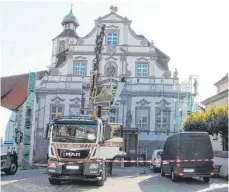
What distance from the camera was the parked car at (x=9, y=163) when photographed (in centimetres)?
1616

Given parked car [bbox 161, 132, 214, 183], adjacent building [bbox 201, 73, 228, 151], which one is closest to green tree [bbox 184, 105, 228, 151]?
adjacent building [bbox 201, 73, 228, 151]

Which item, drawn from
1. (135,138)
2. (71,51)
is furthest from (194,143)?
(71,51)

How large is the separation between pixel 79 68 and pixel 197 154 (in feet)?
68.1

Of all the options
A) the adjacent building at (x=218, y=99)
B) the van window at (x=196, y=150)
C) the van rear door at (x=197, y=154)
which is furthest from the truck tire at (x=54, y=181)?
the adjacent building at (x=218, y=99)

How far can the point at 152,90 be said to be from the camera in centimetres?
3136

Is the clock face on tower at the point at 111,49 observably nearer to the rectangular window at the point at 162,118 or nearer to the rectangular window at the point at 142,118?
the rectangular window at the point at 142,118

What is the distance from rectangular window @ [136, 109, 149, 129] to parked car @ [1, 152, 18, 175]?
51.5 feet

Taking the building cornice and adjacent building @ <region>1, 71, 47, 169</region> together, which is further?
the building cornice

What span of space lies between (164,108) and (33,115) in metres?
12.5

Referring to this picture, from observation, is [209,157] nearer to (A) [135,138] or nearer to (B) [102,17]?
(A) [135,138]

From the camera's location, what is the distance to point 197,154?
45.6 feet

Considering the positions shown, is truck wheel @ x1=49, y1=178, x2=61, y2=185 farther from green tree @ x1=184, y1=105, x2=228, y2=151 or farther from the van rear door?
green tree @ x1=184, y1=105, x2=228, y2=151

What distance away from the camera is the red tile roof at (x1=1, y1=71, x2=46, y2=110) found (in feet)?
125

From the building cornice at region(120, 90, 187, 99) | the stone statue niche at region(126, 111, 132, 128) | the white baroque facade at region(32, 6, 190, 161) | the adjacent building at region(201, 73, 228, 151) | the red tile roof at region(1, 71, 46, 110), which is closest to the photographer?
the adjacent building at region(201, 73, 228, 151)
